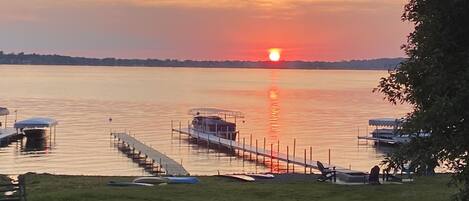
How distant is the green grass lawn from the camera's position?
2094 cm

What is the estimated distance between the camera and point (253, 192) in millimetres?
22578

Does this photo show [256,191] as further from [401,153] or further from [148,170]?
[148,170]

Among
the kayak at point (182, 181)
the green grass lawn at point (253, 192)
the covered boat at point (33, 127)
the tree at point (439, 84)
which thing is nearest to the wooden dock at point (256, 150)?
the covered boat at point (33, 127)

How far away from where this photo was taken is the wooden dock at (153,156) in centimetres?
4780

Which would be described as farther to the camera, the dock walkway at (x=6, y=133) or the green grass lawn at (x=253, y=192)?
the dock walkway at (x=6, y=133)

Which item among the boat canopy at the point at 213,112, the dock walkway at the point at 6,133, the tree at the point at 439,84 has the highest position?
the boat canopy at the point at 213,112

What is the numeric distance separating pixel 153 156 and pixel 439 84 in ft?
154

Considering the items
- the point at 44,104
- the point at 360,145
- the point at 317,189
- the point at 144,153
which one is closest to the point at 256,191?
the point at 317,189

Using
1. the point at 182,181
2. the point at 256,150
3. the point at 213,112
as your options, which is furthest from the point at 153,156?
the point at 213,112

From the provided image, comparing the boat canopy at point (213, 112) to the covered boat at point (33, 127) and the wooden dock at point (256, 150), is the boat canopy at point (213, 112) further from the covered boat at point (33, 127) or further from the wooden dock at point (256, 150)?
the covered boat at point (33, 127)

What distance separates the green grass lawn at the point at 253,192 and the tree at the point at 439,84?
34.0 feet

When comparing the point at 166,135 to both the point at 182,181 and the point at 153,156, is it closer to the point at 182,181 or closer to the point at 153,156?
the point at 153,156

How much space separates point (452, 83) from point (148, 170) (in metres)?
43.9

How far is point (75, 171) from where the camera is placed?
165 feet
